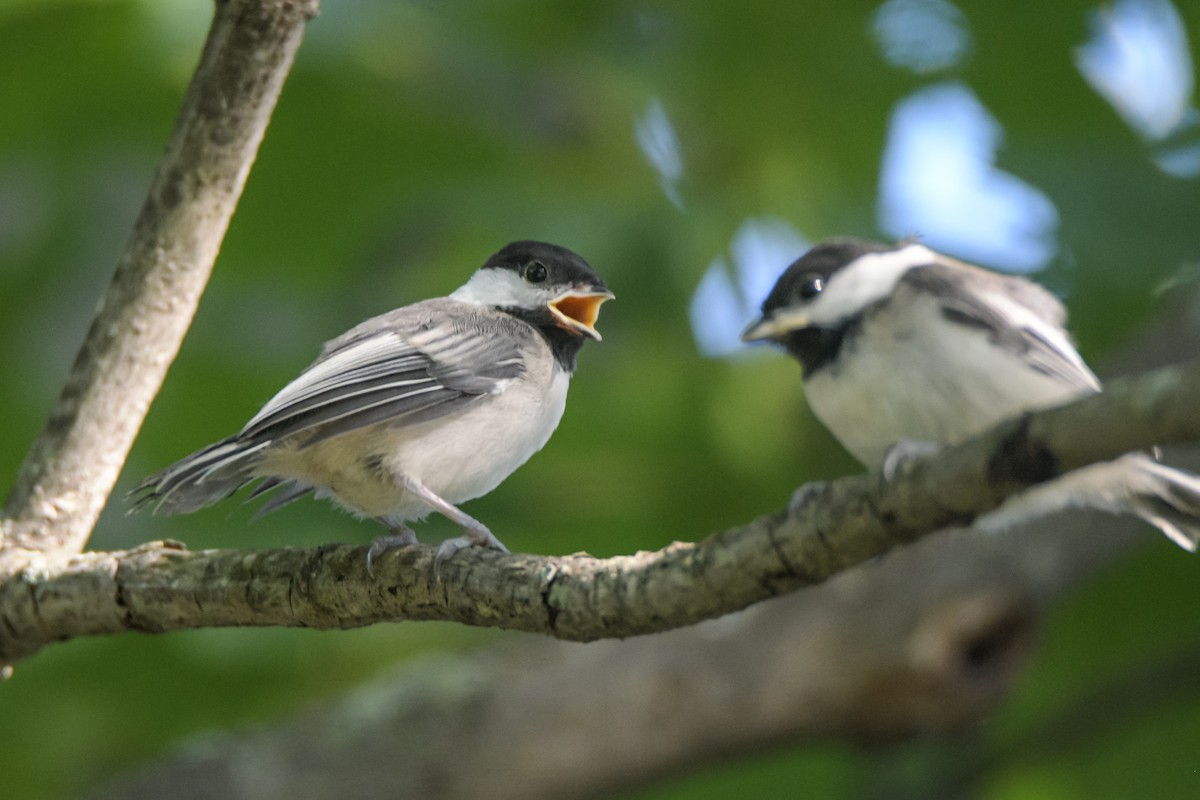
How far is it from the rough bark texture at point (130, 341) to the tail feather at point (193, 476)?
278 millimetres

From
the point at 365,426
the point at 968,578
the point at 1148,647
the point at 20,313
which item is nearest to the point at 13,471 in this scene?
the point at 20,313

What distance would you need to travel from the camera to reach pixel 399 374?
3357mm

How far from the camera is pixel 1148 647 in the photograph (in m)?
5.79

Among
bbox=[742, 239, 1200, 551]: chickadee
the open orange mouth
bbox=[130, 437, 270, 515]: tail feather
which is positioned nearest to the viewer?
bbox=[742, 239, 1200, 551]: chickadee

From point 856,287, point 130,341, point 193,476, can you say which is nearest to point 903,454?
point 856,287

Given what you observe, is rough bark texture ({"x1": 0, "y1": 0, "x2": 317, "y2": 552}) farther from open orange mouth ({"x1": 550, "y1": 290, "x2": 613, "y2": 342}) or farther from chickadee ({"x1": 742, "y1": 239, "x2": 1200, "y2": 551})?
chickadee ({"x1": 742, "y1": 239, "x2": 1200, "y2": 551})

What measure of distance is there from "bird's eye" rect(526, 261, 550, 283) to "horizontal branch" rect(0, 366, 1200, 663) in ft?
3.63

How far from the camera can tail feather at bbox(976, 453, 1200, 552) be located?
103 inches

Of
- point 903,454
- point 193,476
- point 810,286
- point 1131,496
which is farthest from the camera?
point 193,476

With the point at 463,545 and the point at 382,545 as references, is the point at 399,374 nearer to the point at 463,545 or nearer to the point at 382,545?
the point at 382,545

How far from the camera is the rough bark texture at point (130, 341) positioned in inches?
130

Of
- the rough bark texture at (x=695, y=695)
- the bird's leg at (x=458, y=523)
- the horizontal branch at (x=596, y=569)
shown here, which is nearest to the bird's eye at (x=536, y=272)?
the bird's leg at (x=458, y=523)

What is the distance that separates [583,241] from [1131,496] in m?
2.78

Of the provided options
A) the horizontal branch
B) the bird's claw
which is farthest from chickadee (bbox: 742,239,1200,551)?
the bird's claw
